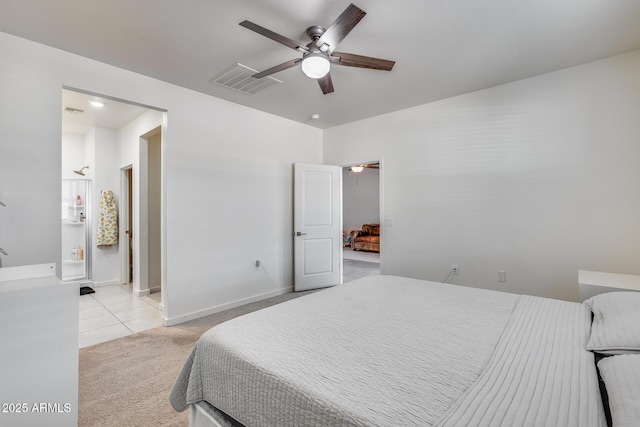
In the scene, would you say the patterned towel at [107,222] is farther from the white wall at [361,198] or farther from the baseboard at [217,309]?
the white wall at [361,198]

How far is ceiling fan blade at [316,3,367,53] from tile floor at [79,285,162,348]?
328 cm

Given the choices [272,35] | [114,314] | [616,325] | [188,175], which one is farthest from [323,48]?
[114,314]

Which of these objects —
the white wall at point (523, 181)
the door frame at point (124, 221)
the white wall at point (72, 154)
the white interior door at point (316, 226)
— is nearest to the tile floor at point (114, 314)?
the door frame at point (124, 221)

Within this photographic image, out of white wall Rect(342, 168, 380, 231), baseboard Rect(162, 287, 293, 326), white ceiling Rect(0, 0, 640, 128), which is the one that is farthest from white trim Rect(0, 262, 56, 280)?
white wall Rect(342, 168, 380, 231)

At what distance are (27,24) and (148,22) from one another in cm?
90

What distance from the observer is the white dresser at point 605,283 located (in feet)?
6.97

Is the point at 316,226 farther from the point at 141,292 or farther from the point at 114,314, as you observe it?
the point at 114,314

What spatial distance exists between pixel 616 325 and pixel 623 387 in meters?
0.57

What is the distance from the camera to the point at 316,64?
209 centimetres

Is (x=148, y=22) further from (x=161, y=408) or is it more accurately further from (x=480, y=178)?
(x=480, y=178)

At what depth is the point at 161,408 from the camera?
1.83 metres

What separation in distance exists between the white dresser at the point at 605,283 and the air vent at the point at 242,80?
3310 mm

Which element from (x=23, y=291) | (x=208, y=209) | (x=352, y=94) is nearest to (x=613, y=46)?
(x=352, y=94)

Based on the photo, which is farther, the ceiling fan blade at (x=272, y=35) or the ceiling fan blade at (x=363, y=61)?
the ceiling fan blade at (x=363, y=61)
